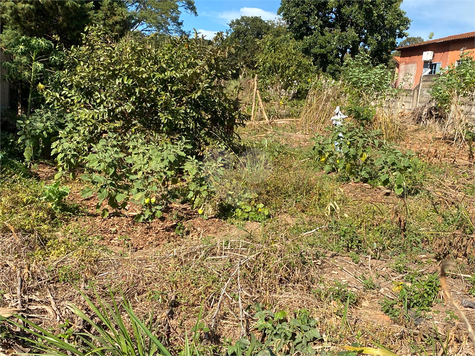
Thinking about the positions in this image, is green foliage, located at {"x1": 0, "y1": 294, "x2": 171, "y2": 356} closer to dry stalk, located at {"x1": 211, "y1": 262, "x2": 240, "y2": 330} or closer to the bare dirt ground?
the bare dirt ground

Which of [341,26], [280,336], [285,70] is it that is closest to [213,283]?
[280,336]

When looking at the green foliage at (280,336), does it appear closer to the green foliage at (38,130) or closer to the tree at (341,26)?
the green foliage at (38,130)

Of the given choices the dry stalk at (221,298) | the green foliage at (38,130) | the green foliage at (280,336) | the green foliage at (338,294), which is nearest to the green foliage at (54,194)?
the green foliage at (38,130)

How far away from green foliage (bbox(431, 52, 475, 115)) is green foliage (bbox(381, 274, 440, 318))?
17.5ft

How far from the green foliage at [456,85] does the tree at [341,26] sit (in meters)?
14.5

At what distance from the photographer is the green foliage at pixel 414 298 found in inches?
116

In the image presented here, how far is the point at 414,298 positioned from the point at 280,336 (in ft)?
3.64

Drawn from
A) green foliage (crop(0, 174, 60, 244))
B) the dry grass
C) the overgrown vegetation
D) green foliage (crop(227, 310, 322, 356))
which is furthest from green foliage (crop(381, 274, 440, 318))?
the dry grass

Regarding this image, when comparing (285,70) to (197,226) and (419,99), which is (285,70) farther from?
(197,226)

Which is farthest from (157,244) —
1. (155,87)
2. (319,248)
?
(155,87)

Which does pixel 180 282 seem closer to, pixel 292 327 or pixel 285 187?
pixel 292 327

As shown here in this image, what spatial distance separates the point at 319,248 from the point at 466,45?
19271 millimetres

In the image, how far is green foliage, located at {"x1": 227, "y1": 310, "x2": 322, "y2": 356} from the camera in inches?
96.8

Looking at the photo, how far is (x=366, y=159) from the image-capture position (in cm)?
531
